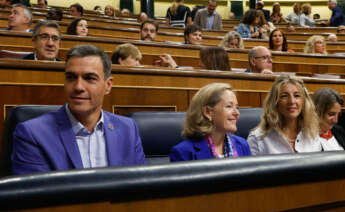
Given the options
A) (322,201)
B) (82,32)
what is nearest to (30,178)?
(322,201)

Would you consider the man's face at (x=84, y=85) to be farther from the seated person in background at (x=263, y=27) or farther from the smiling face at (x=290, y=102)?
the seated person in background at (x=263, y=27)

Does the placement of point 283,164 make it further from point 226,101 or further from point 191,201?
point 226,101

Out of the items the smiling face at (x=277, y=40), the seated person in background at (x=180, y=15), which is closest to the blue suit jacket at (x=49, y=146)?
the smiling face at (x=277, y=40)

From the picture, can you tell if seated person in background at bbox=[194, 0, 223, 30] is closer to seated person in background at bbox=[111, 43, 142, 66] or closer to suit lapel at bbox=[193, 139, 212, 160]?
seated person in background at bbox=[111, 43, 142, 66]

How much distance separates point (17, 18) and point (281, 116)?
1545mm

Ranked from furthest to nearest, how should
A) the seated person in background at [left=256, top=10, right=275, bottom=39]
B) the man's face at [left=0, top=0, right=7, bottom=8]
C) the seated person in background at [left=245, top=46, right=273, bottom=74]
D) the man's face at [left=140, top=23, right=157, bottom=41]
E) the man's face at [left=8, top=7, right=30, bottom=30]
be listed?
1. the seated person in background at [left=256, top=10, right=275, bottom=39]
2. the man's face at [left=0, top=0, right=7, bottom=8]
3. the man's face at [left=140, top=23, right=157, bottom=41]
4. the man's face at [left=8, top=7, right=30, bottom=30]
5. the seated person in background at [left=245, top=46, right=273, bottom=74]

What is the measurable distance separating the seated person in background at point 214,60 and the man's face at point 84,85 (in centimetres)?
105

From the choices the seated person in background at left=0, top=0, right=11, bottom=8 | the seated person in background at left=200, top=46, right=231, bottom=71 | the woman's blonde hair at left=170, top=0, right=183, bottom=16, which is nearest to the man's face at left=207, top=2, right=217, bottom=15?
the woman's blonde hair at left=170, top=0, right=183, bottom=16

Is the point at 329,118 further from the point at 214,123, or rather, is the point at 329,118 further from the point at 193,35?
the point at 193,35

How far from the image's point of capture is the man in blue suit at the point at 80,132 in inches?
27.3

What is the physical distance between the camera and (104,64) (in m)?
0.80

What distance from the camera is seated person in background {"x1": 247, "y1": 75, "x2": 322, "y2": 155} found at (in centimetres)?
109

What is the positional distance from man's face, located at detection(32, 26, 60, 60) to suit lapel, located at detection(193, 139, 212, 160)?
0.88 m

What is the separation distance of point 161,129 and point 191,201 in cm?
75
